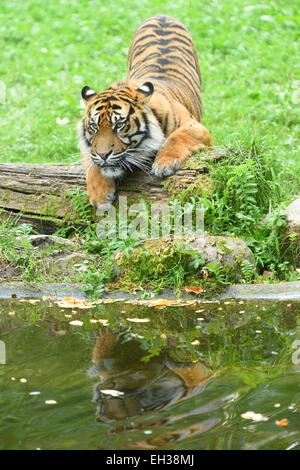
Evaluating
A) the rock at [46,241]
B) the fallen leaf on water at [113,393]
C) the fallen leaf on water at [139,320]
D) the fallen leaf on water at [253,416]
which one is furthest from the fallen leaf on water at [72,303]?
the fallen leaf on water at [253,416]

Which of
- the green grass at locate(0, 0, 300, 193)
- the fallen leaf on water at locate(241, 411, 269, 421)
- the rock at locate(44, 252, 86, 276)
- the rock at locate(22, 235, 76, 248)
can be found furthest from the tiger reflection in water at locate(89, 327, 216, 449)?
the green grass at locate(0, 0, 300, 193)

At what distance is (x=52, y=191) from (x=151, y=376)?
3175 mm

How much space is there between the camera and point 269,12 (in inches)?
508

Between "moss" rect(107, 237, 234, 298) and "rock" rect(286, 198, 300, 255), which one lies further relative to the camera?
"rock" rect(286, 198, 300, 255)

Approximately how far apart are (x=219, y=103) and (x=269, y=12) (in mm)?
4106

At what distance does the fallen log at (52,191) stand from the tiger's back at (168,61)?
3.85ft

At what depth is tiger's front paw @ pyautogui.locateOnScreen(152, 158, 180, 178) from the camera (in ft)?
19.4

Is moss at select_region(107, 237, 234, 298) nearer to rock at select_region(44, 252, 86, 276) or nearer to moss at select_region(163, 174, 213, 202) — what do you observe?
rock at select_region(44, 252, 86, 276)

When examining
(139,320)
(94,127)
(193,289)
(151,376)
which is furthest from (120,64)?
(151,376)

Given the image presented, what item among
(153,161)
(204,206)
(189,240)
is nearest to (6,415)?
(189,240)

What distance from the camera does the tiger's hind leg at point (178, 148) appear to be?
5.95 metres

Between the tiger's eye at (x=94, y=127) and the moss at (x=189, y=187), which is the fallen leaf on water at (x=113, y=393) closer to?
the moss at (x=189, y=187)

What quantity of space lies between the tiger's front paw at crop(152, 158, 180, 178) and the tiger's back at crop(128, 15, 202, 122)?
110 cm
